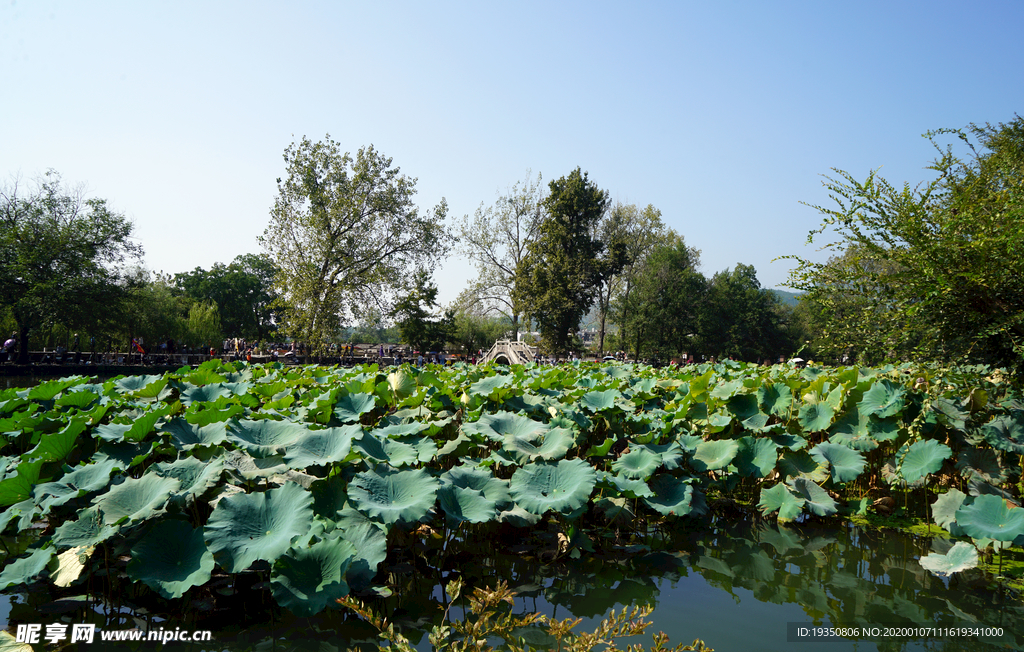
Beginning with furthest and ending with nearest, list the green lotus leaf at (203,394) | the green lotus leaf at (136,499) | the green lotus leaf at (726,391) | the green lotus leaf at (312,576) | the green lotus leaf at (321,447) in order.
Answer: the green lotus leaf at (726,391)
the green lotus leaf at (203,394)
the green lotus leaf at (321,447)
the green lotus leaf at (136,499)
the green lotus leaf at (312,576)

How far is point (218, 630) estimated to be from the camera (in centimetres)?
257

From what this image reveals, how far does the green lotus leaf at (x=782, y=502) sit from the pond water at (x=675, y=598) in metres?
0.31

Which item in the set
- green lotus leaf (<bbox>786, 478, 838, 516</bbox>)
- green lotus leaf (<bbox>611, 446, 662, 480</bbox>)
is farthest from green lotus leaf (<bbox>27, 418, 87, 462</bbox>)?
green lotus leaf (<bbox>786, 478, 838, 516</bbox>)

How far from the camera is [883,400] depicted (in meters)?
4.51

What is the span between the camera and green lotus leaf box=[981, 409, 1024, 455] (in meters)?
3.90

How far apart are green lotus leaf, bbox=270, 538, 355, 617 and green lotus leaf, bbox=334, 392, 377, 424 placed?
182 centimetres

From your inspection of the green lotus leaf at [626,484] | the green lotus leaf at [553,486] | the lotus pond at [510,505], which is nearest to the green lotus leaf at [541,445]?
the lotus pond at [510,505]

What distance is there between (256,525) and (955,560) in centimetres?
361

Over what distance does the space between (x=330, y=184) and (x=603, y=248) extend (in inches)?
676

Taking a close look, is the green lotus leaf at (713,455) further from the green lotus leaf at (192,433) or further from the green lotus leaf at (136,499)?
the green lotus leaf at (136,499)

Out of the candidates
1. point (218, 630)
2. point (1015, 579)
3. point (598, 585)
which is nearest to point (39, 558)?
point (218, 630)

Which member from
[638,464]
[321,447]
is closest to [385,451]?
[321,447]

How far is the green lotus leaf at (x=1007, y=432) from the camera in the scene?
390cm

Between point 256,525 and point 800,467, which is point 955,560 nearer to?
point 800,467
